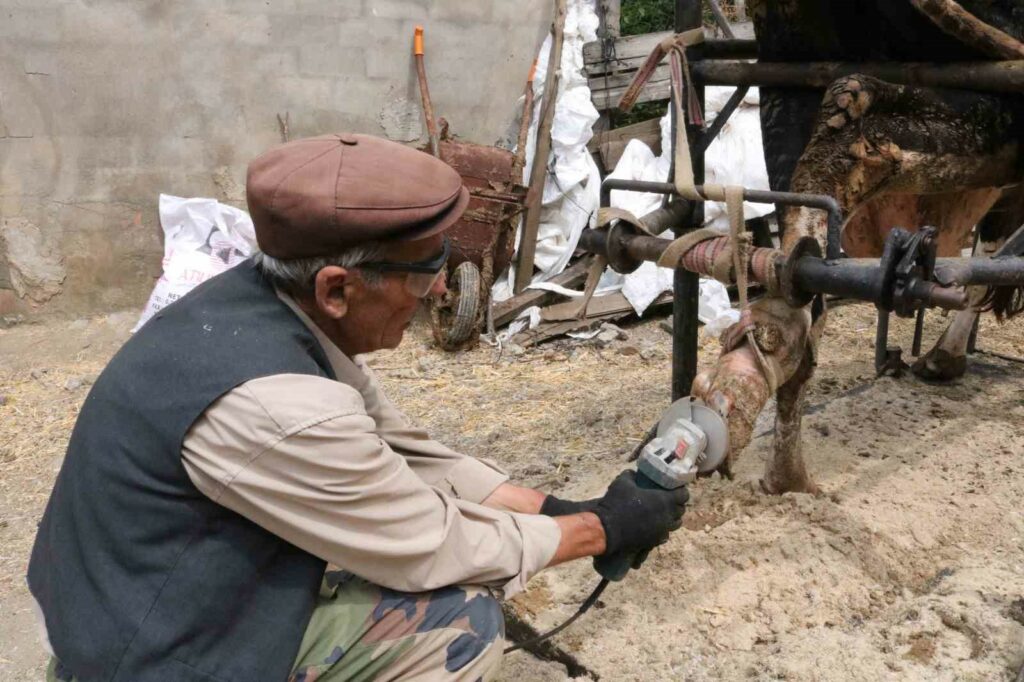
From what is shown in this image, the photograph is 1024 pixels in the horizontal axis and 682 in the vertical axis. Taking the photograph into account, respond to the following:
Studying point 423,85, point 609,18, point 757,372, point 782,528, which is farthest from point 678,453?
point 609,18

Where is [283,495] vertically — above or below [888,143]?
below

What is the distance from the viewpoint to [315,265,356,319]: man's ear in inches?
61.9

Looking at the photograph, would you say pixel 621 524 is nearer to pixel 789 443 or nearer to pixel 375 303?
pixel 375 303

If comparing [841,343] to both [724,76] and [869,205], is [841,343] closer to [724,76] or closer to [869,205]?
[869,205]

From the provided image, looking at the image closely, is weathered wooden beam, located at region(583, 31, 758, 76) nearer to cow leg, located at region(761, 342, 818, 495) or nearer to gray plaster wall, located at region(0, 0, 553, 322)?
gray plaster wall, located at region(0, 0, 553, 322)

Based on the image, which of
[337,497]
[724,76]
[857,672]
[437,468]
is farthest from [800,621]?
[724,76]

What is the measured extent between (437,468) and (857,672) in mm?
1099

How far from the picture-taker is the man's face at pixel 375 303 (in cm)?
162

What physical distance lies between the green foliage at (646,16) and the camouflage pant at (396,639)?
6657mm

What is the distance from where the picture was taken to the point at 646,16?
768 centimetres

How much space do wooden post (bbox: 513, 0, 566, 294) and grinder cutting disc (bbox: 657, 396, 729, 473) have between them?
3.90m

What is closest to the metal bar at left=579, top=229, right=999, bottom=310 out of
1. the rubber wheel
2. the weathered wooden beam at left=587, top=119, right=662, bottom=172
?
the rubber wheel

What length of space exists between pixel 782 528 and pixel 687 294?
867 millimetres

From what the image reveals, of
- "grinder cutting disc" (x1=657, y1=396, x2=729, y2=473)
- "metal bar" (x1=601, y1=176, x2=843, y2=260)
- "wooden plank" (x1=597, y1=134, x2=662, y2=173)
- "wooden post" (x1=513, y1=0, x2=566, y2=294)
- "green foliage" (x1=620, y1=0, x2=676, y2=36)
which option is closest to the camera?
"grinder cutting disc" (x1=657, y1=396, x2=729, y2=473)
